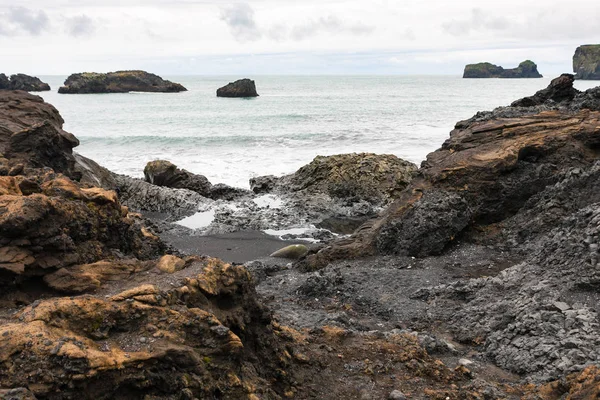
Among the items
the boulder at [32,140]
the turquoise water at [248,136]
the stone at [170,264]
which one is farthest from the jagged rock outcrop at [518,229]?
the turquoise water at [248,136]

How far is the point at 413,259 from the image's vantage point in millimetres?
10953

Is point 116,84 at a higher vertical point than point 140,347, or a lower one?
higher

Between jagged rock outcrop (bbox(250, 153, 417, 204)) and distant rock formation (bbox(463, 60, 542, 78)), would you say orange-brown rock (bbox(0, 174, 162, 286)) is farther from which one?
distant rock formation (bbox(463, 60, 542, 78))

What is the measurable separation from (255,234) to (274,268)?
4.15m

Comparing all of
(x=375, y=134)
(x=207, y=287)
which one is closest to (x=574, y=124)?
(x=207, y=287)

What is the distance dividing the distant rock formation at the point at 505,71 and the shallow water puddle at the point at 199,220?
603ft

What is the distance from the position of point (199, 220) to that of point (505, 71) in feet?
612

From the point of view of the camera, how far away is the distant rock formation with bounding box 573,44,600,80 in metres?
144

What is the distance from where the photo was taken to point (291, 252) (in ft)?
44.2

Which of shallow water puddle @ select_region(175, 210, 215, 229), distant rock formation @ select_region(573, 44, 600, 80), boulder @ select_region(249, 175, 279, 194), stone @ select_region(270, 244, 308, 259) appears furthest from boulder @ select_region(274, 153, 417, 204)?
distant rock formation @ select_region(573, 44, 600, 80)

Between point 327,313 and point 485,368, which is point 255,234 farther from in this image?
point 485,368

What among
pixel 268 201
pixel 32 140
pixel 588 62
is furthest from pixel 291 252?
pixel 588 62

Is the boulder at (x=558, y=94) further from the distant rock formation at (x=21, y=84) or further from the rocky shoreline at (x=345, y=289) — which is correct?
the distant rock formation at (x=21, y=84)

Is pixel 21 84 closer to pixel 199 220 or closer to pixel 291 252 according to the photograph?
pixel 199 220
